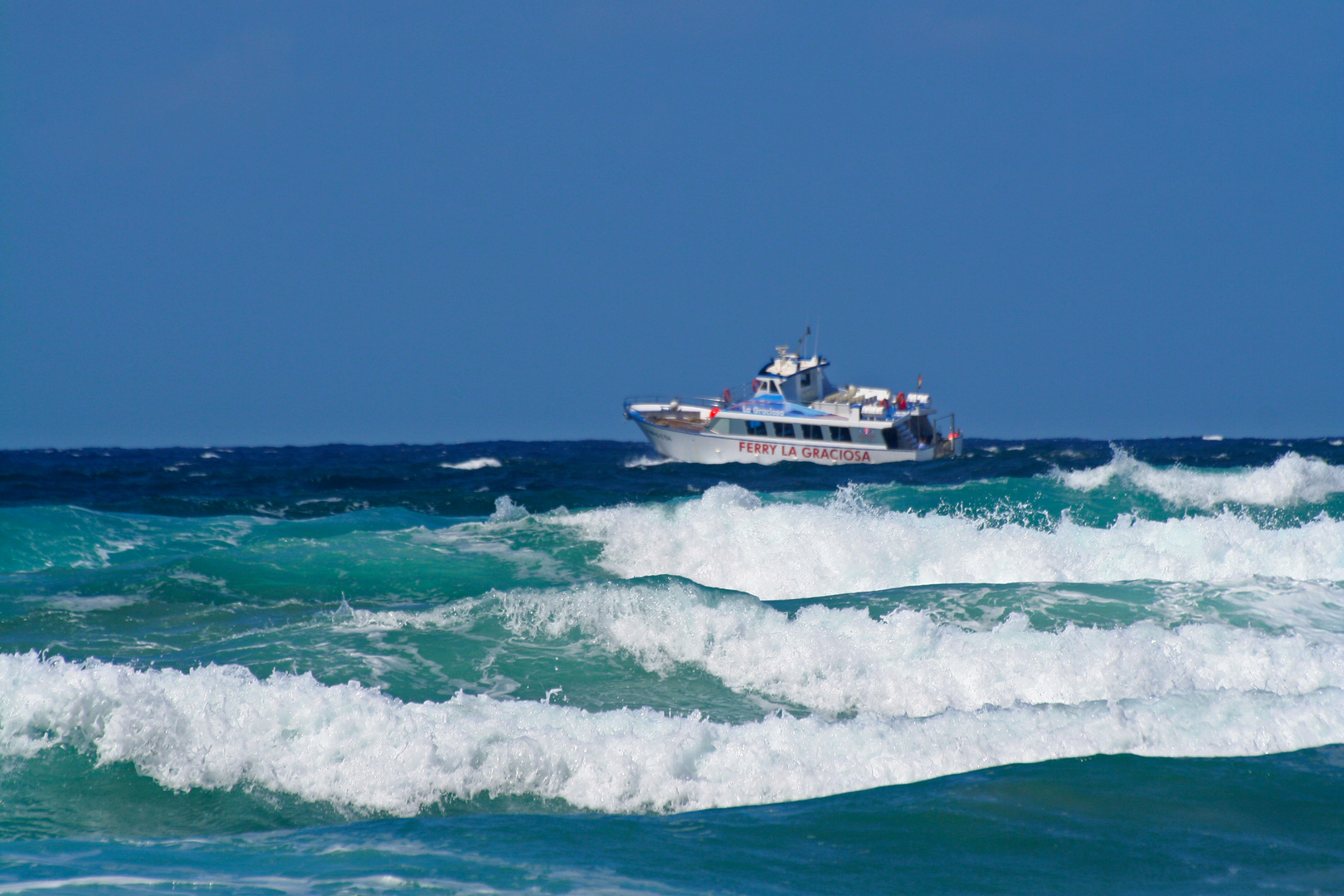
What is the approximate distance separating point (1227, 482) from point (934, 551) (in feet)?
42.7

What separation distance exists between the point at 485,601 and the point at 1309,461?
67.8 ft

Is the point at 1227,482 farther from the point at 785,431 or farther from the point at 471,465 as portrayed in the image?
the point at 471,465

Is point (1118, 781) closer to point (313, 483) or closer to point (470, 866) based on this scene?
point (470, 866)

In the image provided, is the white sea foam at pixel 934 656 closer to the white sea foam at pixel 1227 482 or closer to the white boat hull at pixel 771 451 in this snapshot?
the white sea foam at pixel 1227 482

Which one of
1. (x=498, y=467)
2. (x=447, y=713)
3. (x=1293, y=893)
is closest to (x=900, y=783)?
(x=1293, y=893)

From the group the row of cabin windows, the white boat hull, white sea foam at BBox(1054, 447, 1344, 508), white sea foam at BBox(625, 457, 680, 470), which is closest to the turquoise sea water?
white sea foam at BBox(1054, 447, 1344, 508)

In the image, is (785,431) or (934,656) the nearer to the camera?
(934,656)

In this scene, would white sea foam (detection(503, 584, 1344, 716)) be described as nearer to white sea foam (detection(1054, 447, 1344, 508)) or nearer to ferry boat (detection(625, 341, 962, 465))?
white sea foam (detection(1054, 447, 1344, 508))

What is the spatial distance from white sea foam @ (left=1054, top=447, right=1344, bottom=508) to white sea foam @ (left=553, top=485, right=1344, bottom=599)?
803 cm

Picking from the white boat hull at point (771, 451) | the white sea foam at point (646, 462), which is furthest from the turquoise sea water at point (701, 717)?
the white boat hull at point (771, 451)

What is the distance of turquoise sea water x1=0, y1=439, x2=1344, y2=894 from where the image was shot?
4516 mm

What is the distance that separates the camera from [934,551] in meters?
13.5

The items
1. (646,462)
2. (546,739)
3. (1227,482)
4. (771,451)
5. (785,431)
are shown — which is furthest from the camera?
(646,462)

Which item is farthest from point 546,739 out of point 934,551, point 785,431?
point 785,431
